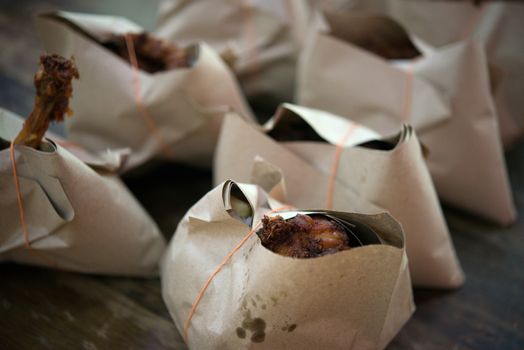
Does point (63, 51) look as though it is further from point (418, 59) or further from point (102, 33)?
point (418, 59)

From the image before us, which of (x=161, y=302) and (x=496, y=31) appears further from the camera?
(x=496, y=31)

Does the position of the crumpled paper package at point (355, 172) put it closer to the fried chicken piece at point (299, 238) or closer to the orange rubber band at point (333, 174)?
the orange rubber band at point (333, 174)

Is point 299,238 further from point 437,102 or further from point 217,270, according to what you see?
point 437,102

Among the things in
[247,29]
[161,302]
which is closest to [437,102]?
[247,29]

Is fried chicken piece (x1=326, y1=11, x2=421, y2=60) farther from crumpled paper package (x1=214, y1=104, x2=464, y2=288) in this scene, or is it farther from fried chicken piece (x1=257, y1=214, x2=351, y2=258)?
fried chicken piece (x1=257, y1=214, x2=351, y2=258)

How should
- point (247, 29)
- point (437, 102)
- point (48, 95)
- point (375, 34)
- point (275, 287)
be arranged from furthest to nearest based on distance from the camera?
point (247, 29), point (375, 34), point (437, 102), point (48, 95), point (275, 287)

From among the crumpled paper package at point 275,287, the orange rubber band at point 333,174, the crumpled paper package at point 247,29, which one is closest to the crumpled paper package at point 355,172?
the orange rubber band at point 333,174

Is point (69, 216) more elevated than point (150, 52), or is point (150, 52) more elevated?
point (150, 52)

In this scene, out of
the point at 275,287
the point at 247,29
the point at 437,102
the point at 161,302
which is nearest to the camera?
the point at 275,287
